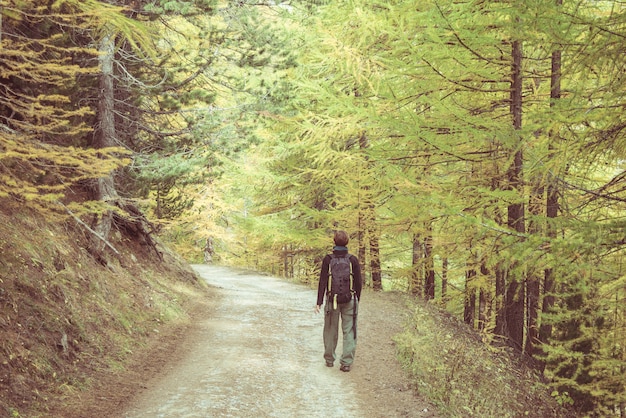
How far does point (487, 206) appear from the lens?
866 cm

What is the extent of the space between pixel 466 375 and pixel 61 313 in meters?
6.41

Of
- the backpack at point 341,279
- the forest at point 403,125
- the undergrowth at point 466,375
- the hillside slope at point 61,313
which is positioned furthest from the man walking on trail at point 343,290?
the hillside slope at point 61,313

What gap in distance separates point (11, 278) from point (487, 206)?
784cm

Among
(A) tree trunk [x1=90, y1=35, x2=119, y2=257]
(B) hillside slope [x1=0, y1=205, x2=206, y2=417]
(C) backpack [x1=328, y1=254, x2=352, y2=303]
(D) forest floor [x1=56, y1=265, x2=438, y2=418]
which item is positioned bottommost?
(D) forest floor [x1=56, y1=265, x2=438, y2=418]

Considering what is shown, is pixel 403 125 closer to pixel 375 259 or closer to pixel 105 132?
pixel 105 132

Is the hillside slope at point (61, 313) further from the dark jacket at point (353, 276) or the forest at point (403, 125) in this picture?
the dark jacket at point (353, 276)

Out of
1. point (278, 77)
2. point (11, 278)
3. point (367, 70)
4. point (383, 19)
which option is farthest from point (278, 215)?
point (11, 278)

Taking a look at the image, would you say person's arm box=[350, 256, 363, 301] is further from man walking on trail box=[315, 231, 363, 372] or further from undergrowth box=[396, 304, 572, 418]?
undergrowth box=[396, 304, 572, 418]

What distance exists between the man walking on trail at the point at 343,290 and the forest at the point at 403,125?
155cm

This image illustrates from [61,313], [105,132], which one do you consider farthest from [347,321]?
[105,132]

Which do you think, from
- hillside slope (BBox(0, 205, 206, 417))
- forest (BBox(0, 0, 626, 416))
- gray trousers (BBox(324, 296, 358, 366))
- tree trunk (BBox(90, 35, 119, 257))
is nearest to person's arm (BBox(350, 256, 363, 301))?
gray trousers (BBox(324, 296, 358, 366))

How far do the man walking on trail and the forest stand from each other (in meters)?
1.55

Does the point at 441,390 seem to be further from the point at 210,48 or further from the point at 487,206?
the point at 210,48

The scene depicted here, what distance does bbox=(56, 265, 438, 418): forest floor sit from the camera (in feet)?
18.8
